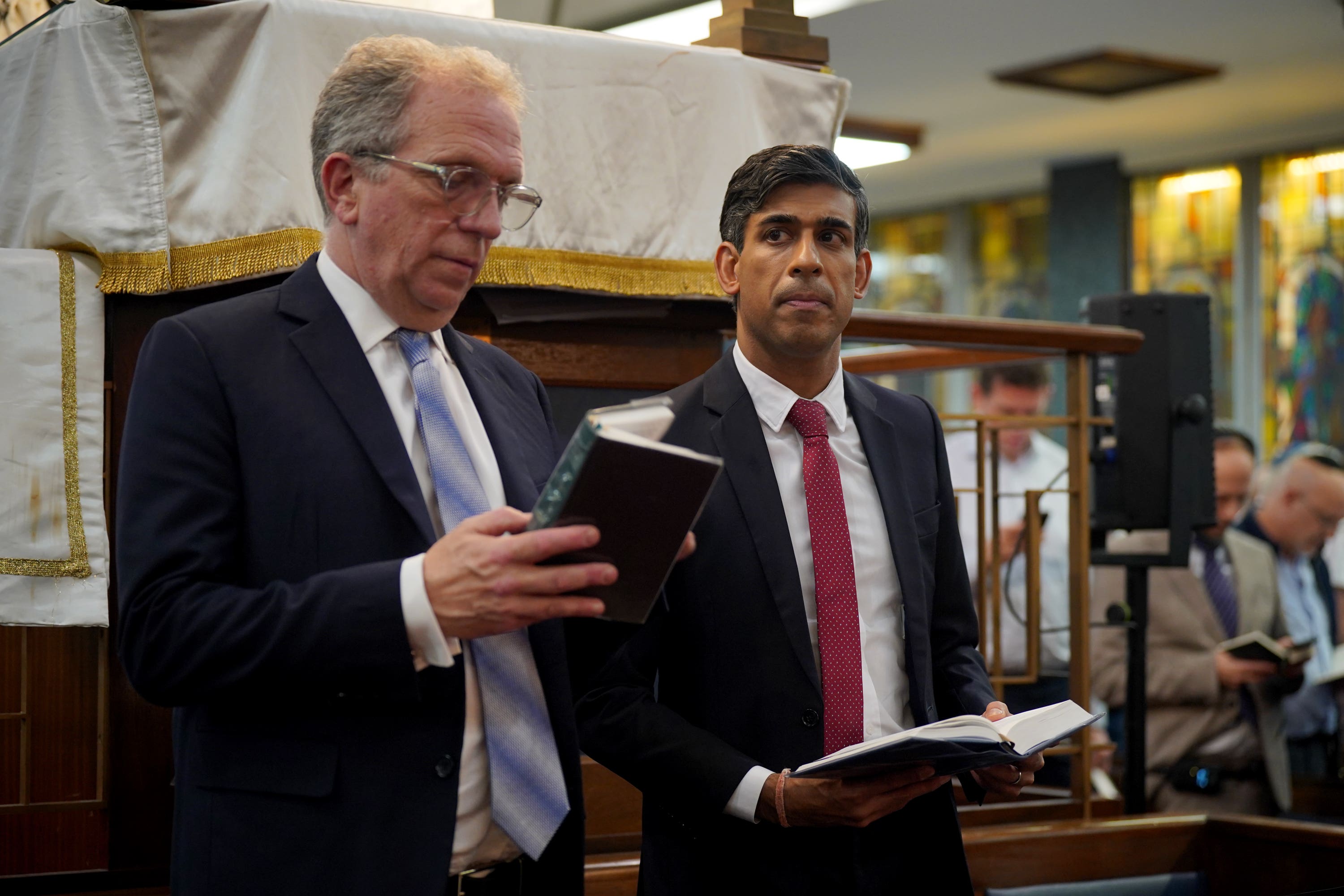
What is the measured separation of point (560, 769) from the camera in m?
1.54

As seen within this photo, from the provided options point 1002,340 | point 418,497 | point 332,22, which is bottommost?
point 418,497

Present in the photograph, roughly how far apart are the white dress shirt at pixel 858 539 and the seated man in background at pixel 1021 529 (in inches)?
58.3

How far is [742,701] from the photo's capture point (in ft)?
6.45

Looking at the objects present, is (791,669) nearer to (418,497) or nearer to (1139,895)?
(418,497)

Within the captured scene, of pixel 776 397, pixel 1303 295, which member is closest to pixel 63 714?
pixel 776 397

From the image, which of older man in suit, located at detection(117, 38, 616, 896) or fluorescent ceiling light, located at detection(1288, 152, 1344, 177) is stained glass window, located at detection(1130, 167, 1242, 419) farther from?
older man in suit, located at detection(117, 38, 616, 896)

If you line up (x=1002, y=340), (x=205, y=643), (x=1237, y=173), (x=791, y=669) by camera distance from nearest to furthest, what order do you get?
(x=205, y=643) → (x=791, y=669) → (x=1002, y=340) → (x=1237, y=173)

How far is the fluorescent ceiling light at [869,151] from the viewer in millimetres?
9023

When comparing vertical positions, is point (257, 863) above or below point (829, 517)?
below

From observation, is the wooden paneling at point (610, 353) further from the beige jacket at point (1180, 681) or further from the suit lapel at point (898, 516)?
the beige jacket at point (1180, 681)

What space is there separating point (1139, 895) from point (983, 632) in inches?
38.7

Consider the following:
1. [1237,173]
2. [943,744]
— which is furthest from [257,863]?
[1237,173]

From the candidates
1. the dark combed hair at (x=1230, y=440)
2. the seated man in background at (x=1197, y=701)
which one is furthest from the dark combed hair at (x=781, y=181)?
the dark combed hair at (x=1230, y=440)

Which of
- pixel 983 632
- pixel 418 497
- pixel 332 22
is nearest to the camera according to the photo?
pixel 418 497
